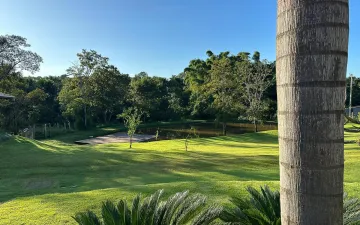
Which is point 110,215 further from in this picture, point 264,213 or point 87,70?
point 87,70

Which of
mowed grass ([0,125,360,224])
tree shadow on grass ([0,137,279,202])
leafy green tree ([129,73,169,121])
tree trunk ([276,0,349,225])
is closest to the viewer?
tree trunk ([276,0,349,225])

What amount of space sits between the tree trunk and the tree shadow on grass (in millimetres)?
6975

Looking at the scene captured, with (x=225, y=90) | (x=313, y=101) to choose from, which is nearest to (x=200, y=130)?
(x=225, y=90)

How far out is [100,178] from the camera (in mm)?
9406

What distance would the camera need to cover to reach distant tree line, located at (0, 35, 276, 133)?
26.3 metres

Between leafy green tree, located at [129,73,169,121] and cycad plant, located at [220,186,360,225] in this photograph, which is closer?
cycad plant, located at [220,186,360,225]

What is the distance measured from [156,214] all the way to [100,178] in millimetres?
6924

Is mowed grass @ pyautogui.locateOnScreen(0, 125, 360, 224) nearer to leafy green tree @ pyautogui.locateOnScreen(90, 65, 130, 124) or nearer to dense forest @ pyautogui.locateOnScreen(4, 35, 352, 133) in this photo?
dense forest @ pyautogui.locateOnScreen(4, 35, 352, 133)

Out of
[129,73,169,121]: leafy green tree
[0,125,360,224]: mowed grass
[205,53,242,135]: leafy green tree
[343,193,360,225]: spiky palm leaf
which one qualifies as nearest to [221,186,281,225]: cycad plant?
[343,193,360,225]: spiky palm leaf

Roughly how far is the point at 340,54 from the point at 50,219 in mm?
5047

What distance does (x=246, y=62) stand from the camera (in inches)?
1166

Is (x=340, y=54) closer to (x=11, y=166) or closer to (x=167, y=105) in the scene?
(x=11, y=166)

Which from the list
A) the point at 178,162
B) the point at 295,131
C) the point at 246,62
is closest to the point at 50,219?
the point at 295,131

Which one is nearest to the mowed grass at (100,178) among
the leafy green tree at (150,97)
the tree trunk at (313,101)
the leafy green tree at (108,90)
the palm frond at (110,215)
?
→ the palm frond at (110,215)
